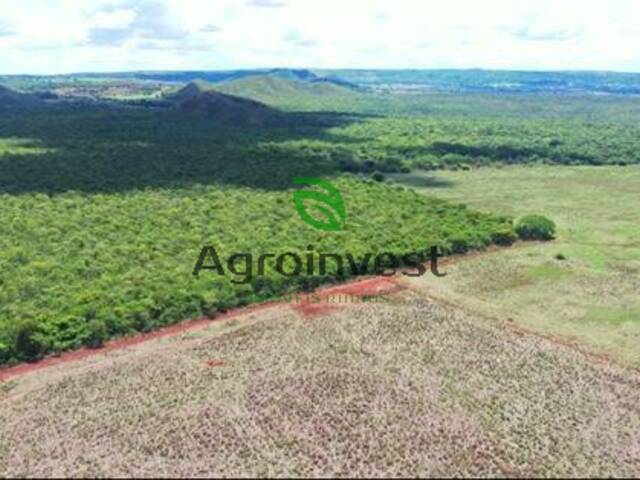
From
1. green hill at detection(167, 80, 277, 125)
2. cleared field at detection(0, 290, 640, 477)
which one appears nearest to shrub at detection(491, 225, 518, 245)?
cleared field at detection(0, 290, 640, 477)

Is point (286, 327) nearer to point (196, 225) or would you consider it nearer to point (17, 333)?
point (17, 333)

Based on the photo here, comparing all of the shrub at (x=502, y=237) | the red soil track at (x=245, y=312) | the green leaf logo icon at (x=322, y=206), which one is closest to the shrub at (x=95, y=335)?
the red soil track at (x=245, y=312)

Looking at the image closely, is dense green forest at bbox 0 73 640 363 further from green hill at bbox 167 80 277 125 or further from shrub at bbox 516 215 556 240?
green hill at bbox 167 80 277 125

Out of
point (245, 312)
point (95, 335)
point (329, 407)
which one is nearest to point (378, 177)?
point (245, 312)

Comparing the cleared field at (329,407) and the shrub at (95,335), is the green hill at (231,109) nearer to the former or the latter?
the shrub at (95,335)

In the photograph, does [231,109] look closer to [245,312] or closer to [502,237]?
[502,237]

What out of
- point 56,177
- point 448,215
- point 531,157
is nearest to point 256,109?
point 531,157

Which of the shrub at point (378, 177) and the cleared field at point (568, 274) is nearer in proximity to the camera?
the cleared field at point (568, 274)

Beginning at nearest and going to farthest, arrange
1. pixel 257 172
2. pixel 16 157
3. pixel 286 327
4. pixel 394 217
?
1. pixel 286 327
2. pixel 394 217
3. pixel 257 172
4. pixel 16 157
